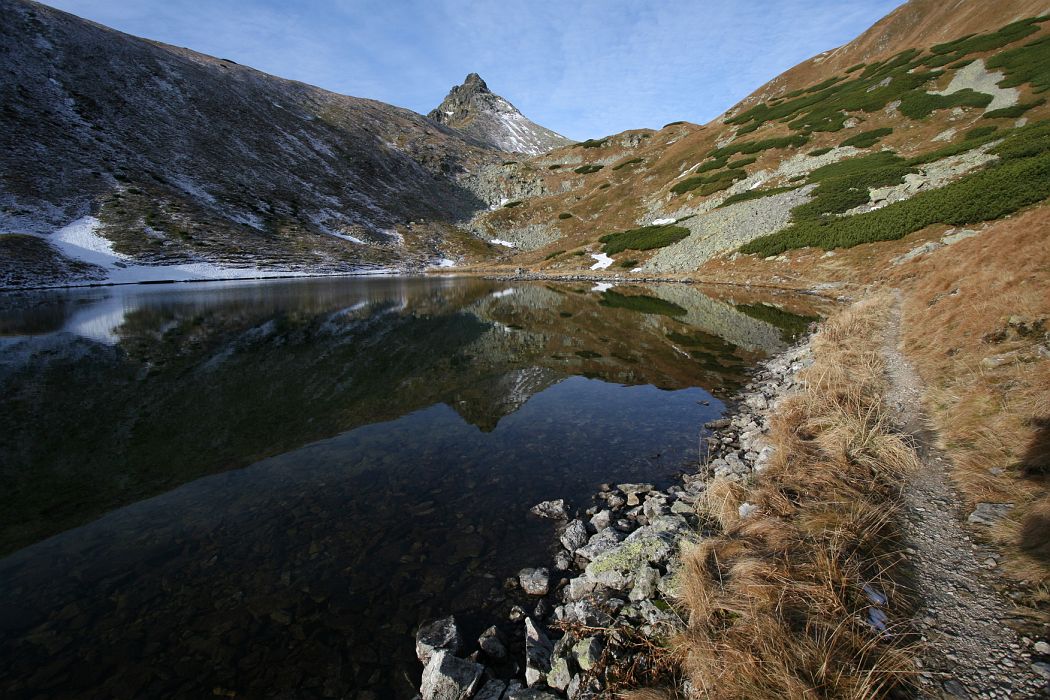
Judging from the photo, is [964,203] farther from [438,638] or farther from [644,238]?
[438,638]

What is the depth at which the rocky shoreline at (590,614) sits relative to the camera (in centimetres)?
464

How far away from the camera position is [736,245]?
4700 centimetres

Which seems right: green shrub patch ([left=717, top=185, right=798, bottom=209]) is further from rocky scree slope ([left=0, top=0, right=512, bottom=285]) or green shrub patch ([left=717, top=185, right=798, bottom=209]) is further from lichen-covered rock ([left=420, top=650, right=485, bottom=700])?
rocky scree slope ([left=0, top=0, right=512, bottom=285])

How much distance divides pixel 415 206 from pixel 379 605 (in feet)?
449

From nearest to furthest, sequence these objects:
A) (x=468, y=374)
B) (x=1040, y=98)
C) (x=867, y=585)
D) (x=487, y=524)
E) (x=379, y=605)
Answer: (x=867, y=585)
(x=379, y=605)
(x=487, y=524)
(x=468, y=374)
(x=1040, y=98)

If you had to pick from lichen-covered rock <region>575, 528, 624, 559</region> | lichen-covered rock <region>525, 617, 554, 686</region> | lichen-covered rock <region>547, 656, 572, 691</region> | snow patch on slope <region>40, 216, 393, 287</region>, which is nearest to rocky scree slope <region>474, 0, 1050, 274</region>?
lichen-covered rock <region>575, 528, 624, 559</region>

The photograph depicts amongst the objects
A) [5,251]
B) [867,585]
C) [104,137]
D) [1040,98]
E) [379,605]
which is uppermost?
[104,137]

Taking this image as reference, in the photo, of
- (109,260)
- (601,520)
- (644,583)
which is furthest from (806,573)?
(109,260)

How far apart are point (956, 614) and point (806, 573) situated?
3.87 ft

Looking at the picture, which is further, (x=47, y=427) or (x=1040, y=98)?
(x=1040, y=98)

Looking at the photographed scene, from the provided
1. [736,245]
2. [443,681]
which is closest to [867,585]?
[443,681]

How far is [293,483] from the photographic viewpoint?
9586 mm

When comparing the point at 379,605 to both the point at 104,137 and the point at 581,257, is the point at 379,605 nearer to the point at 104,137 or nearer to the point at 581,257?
the point at 581,257

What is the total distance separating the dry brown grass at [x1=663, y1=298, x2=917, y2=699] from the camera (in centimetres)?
365
